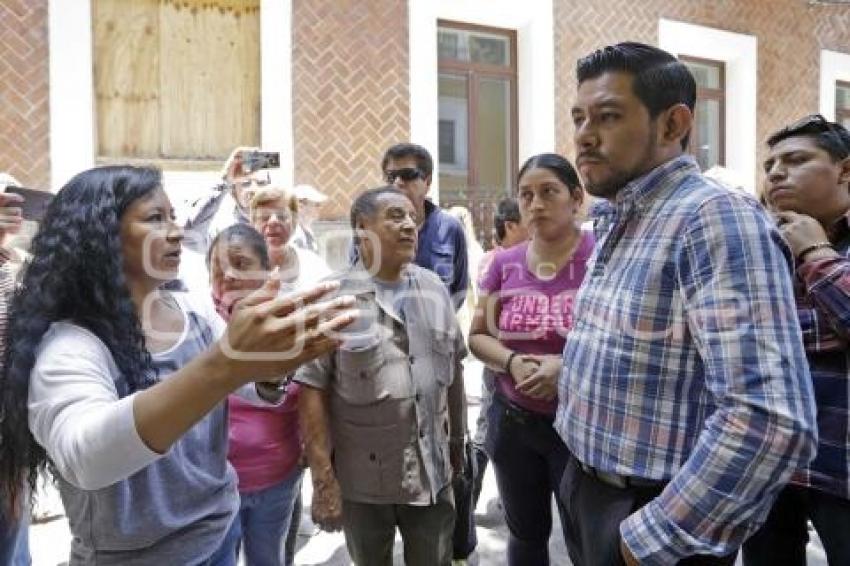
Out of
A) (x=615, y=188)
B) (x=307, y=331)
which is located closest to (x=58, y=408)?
(x=307, y=331)

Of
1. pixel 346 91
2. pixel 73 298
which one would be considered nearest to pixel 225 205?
pixel 73 298

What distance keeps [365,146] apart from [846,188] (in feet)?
19.7

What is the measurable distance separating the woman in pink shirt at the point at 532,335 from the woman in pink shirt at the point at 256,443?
80 centimetres

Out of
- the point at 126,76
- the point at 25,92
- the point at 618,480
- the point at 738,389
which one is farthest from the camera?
the point at 126,76

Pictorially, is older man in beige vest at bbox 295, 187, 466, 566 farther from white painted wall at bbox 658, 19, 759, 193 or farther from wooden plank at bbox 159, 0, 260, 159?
white painted wall at bbox 658, 19, 759, 193

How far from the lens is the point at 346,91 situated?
299 inches

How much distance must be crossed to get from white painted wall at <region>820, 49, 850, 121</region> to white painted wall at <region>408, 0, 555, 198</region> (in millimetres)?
5018

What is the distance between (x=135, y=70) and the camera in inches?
270

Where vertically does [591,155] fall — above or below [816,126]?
below

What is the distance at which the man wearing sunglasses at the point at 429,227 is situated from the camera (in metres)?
3.89

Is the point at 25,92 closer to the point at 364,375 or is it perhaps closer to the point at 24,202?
the point at 24,202

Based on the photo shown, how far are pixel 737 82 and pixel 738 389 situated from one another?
1037cm

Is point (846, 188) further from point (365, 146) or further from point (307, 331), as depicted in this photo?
point (365, 146)

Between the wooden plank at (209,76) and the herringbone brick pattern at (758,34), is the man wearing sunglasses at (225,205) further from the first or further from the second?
the herringbone brick pattern at (758,34)
